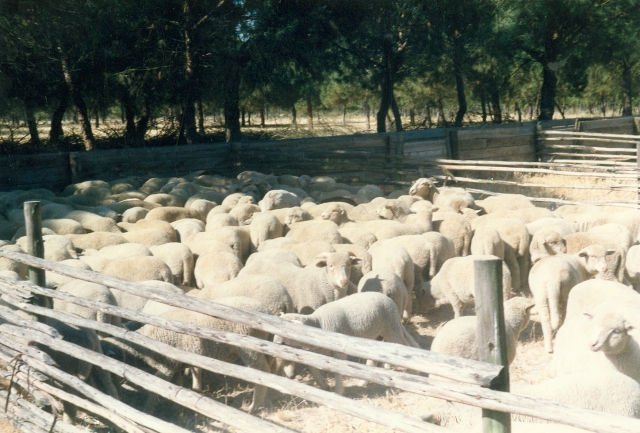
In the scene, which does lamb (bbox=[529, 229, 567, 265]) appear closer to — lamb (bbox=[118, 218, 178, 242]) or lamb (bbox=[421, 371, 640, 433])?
lamb (bbox=[421, 371, 640, 433])

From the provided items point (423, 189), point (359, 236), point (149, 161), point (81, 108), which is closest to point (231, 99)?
point (81, 108)

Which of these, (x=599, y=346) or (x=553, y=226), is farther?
(x=553, y=226)

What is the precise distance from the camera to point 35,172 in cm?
1455

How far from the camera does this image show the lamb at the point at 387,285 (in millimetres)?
7176

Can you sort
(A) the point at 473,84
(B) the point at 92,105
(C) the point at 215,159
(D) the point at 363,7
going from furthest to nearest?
1. (A) the point at 473,84
2. (D) the point at 363,7
3. (B) the point at 92,105
4. (C) the point at 215,159

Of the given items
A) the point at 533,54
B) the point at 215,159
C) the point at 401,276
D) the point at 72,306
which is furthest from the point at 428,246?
the point at 533,54

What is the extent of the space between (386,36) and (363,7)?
112 centimetres

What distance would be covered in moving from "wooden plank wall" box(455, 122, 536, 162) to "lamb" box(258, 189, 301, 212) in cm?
823

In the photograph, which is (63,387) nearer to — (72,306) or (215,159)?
(72,306)

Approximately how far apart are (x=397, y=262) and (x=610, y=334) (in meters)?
3.12

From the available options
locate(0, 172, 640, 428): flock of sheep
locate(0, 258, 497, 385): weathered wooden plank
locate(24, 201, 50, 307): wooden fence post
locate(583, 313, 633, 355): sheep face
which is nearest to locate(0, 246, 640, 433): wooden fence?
locate(0, 258, 497, 385): weathered wooden plank

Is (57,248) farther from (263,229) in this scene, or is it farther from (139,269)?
(263,229)

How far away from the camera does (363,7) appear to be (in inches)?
850

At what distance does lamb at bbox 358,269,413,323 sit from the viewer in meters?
7.18
